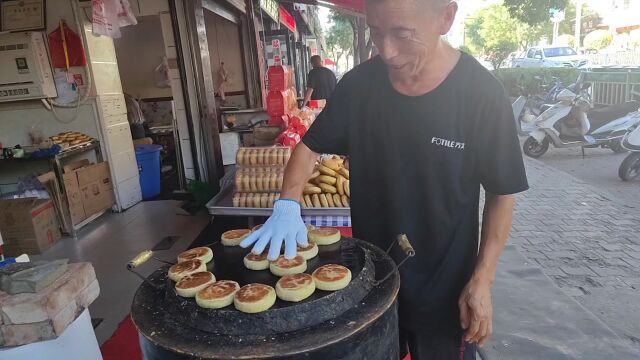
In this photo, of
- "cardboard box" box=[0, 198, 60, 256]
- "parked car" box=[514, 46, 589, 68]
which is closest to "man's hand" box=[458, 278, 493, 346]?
"cardboard box" box=[0, 198, 60, 256]

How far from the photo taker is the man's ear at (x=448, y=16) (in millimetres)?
1456

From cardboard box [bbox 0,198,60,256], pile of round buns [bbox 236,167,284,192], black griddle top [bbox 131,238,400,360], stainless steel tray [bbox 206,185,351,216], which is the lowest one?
cardboard box [bbox 0,198,60,256]

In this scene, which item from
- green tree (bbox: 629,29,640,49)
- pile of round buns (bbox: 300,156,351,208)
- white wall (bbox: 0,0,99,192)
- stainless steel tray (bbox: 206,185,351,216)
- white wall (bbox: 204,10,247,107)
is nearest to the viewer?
stainless steel tray (bbox: 206,185,351,216)

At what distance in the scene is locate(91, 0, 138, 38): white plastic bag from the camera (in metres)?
4.56

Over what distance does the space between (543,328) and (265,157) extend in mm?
2614

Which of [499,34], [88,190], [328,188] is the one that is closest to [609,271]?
[328,188]

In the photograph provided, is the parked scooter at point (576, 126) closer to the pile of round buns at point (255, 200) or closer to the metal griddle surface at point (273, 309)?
the pile of round buns at point (255, 200)

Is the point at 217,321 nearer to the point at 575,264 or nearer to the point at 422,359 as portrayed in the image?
the point at 422,359

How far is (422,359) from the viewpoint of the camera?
1.75 meters

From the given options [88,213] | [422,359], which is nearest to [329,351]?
[422,359]

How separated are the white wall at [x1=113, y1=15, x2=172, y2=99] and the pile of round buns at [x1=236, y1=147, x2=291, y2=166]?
7.91 m

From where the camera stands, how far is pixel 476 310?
5.07 feet

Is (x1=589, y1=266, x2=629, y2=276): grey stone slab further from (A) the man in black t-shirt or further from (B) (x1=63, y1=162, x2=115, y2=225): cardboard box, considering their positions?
(B) (x1=63, y1=162, x2=115, y2=225): cardboard box

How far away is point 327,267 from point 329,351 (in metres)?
0.32
